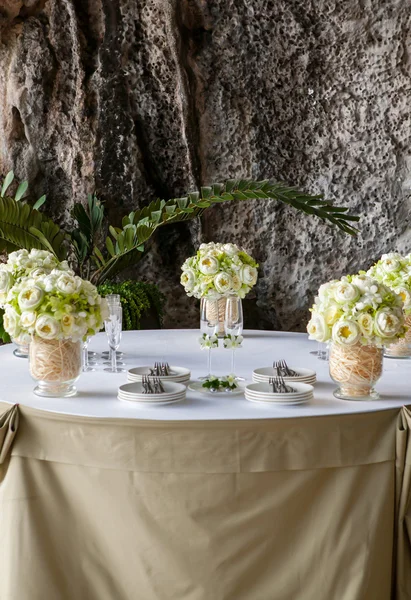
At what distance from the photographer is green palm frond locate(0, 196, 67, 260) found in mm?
4980

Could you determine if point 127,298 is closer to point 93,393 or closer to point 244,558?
point 93,393

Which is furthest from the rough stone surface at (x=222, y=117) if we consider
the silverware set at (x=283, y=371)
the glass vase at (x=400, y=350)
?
the silverware set at (x=283, y=371)

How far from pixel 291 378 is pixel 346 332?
0.92 ft

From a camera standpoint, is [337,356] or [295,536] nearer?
[295,536]

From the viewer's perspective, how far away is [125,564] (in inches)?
78.9

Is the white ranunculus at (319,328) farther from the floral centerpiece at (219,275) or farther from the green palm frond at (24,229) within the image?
the green palm frond at (24,229)

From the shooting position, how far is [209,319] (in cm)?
262

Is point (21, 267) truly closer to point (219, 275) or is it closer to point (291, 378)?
point (219, 275)

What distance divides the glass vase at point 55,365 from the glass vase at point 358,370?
2.62 ft

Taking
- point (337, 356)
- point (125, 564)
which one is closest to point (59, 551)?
point (125, 564)

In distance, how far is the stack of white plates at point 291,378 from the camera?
2311 millimetres

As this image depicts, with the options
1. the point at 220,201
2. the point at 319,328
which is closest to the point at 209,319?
the point at 319,328

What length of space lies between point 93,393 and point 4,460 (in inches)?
13.3

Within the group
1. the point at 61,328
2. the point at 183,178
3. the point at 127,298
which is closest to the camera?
the point at 61,328
